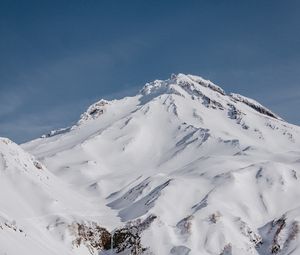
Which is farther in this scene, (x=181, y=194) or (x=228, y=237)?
(x=181, y=194)

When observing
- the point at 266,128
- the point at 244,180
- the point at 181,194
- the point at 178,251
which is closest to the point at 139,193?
the point at 181,194

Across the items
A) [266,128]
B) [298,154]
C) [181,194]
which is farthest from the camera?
[266,128]

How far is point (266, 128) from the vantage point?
184 metres

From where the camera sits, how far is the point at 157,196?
112 metres

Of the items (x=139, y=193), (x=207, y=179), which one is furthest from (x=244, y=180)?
(x=139, y=193)

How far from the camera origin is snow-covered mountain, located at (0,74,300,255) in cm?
9500

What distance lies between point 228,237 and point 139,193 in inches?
1125

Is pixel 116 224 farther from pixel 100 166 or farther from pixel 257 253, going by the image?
pixel 100 166

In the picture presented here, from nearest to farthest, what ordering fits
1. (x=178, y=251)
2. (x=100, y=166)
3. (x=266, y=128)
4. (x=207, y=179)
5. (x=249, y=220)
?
1. (x=178, y=251)
2. (x=249, y=220)
3. (x=207, y=179)
4. (x=100, y=166)
5. (x=266, y=128)

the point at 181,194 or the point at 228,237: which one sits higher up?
the point at 181,194

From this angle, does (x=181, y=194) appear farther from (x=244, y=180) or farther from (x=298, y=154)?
(x=298, y=154)

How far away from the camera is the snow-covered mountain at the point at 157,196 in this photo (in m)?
95.0

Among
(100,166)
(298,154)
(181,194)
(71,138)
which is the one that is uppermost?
(71,138)

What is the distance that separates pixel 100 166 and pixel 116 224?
51.6m
